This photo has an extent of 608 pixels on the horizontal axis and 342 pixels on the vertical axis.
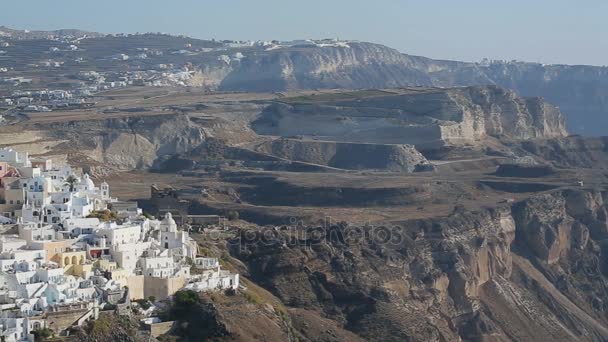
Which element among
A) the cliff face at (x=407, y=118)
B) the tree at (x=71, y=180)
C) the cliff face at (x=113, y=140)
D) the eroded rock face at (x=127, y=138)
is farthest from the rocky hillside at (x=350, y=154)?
the tree at (x=71, y=180)

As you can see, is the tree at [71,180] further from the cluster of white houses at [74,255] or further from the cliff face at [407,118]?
the cliff face at [407,118]

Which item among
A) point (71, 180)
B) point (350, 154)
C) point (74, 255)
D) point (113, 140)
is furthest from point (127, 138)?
point (74, 255)

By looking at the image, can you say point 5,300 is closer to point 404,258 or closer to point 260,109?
point 404,258

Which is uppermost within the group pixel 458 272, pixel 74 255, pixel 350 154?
pixel 74 255

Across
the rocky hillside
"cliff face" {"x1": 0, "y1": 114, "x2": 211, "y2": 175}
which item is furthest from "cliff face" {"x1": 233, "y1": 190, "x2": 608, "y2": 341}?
"cliff face" {"x1": 0, "y1": 114, "x2": 211, "y2": 175}

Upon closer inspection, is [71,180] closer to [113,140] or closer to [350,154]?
[113,140]

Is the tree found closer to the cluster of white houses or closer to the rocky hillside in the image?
the cluster of white houses
